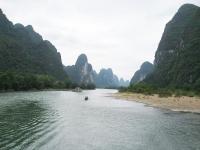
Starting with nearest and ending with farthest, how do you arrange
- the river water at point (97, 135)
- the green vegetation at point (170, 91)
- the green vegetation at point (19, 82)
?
the river water at point (97, 135), the green vegetation at point (170, 91), the green vegetation at point (19, 82)

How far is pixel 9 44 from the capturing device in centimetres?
19525

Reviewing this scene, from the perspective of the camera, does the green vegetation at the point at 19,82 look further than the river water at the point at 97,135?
Yes

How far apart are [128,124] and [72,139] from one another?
11.7m

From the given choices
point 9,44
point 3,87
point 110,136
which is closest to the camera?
point 110,136

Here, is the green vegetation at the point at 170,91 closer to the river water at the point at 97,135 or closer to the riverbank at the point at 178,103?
the riverbank at the point at 178,103

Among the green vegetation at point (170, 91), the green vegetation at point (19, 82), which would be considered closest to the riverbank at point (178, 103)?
the green vegetation at point (170, 91)

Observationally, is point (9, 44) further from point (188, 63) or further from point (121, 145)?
point (121, 145)

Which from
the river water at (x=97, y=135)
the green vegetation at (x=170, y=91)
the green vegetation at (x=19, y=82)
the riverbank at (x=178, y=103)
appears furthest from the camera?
the green vegetation at (x=19, y=82)

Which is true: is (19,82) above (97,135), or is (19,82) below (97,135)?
above

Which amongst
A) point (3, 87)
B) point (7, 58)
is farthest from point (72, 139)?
point (7, 58)

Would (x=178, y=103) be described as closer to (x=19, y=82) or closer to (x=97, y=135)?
(x=97, y=135)

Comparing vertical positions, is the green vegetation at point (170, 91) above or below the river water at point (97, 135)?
above

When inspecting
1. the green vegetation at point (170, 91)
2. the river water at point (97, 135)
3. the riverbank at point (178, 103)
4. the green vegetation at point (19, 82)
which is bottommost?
the river water at point (97, 135)

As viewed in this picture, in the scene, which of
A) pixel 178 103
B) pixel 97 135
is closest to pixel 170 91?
pixel 178 103
